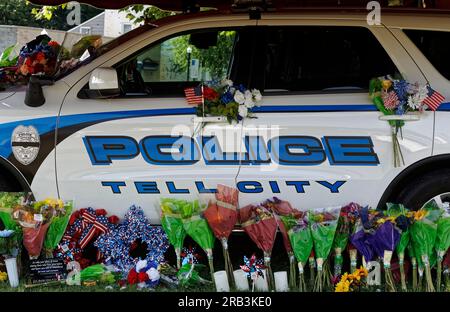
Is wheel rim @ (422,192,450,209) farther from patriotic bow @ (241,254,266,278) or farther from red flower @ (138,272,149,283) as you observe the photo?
red flower @ (138,272,149,283)

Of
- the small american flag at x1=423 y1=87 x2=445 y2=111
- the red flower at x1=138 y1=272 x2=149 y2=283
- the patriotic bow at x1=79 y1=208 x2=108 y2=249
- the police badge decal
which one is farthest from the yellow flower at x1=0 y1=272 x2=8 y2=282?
the small american flag at x1=423 y1=87 x2=445 y2=111

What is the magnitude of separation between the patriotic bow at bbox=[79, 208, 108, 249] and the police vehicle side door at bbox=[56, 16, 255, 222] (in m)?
0.10

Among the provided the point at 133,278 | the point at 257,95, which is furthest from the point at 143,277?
the point at 257,95

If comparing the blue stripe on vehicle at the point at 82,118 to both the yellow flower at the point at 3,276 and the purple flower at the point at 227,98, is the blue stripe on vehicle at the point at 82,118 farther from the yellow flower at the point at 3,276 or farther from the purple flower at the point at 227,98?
the yellow flower at the point at 3,276

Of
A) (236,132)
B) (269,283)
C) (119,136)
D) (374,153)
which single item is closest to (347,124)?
(374,153)

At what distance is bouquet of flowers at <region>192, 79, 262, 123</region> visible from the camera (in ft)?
14.1

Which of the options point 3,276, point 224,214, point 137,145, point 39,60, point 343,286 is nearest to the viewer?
point 343,286

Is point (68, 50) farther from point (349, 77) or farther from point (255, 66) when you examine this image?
point (349, 77)

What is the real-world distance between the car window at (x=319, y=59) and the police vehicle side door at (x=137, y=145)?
0.30 meters

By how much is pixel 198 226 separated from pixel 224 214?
0.19 metres

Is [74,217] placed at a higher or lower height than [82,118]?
lower

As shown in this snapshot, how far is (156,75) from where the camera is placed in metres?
4.57

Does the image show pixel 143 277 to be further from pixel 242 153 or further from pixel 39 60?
pixel 39 60

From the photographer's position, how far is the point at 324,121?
430cm
